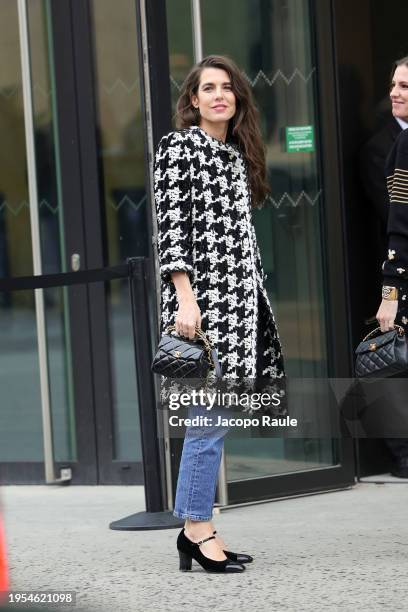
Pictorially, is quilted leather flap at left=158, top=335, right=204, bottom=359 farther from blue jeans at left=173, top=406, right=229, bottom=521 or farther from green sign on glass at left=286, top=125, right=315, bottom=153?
green sign on glass at left=286, top=125, right=315, bottom=153

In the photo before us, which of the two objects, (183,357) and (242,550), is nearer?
(183,357)

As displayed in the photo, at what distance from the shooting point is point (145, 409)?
6051 mm

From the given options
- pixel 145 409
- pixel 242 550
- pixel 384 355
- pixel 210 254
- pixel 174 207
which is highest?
pixel 174 207

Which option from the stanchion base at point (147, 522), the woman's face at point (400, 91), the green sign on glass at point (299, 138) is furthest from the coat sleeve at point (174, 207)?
the green sign on glass at point (299, 138)

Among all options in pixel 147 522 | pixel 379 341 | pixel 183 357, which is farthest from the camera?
pixel 147 522

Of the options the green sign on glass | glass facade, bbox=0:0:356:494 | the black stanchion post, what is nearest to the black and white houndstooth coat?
the black stanchion post

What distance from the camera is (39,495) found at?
7277mm

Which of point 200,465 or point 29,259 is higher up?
point 29,259

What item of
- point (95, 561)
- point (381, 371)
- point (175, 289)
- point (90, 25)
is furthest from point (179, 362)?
point (90, 25)

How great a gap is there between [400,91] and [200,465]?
5.05 ft

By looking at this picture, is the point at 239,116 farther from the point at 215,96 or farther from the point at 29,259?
the point at 29,259

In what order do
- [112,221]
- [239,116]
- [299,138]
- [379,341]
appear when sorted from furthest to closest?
[112,221], [299,138], [239,116], [379,341]

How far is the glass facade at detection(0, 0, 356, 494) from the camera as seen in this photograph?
676 cm

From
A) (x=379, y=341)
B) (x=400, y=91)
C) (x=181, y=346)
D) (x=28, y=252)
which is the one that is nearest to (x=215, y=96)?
(x=400, y=91)
